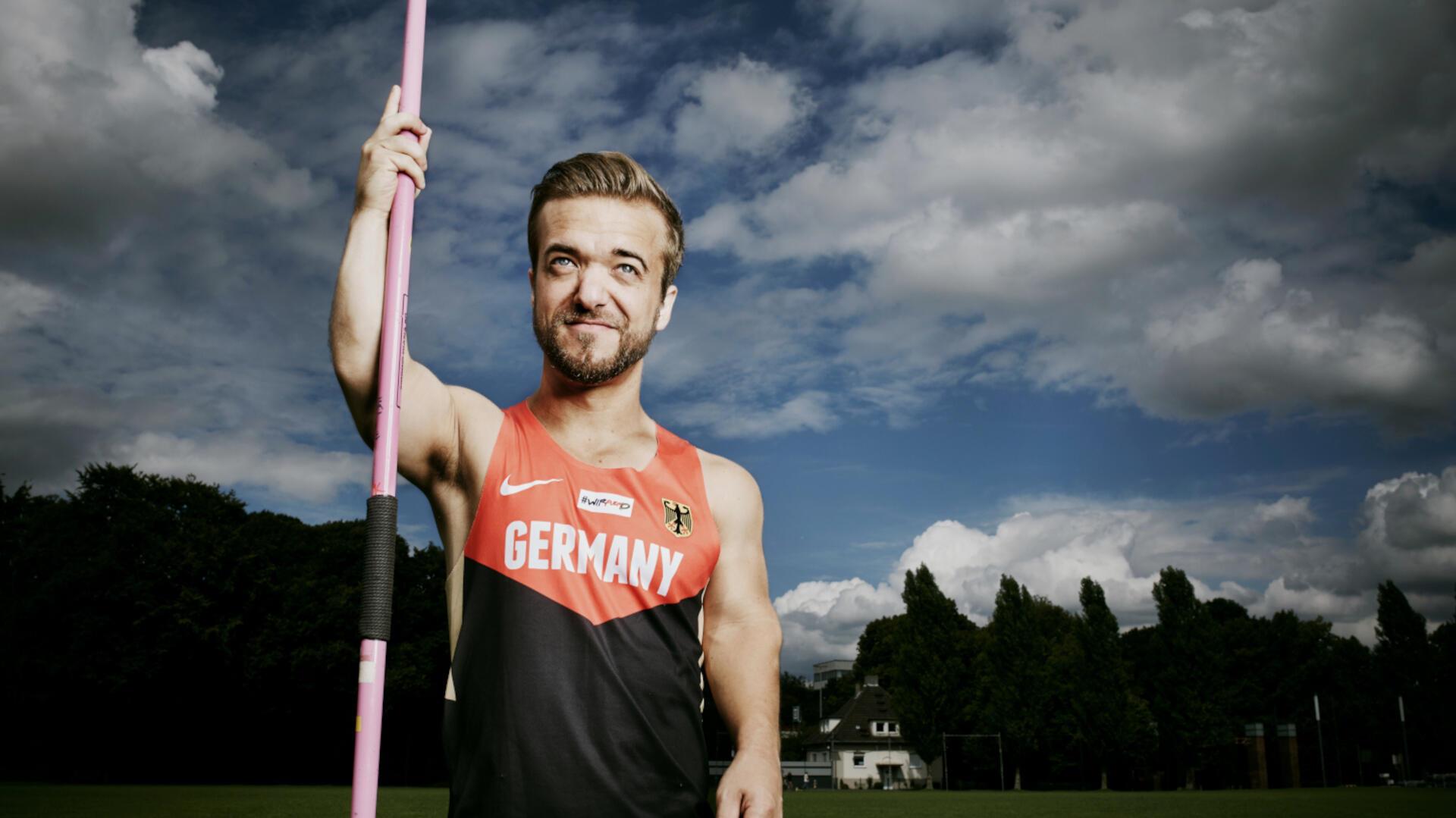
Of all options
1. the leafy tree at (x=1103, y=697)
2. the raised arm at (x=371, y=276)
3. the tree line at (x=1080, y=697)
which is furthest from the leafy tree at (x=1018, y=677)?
the raised arm at (x=371, y=276)

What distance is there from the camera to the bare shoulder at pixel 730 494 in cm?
303

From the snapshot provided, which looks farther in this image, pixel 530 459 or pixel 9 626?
pixel 9 626

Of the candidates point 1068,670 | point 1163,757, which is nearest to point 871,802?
point 1068,670

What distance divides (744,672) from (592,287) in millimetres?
1234

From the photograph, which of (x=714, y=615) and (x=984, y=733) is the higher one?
(x=714, y=615)

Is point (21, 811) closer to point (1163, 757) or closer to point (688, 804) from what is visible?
point (688, 804)

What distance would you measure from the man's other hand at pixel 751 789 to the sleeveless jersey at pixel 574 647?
0.30 ft

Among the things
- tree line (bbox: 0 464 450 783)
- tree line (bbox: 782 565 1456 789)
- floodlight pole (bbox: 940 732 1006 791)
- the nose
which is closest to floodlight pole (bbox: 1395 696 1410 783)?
tree line (bbox: 782 565 1456 789)

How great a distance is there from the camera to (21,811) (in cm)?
1902

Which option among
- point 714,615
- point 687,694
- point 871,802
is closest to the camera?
point 687,694

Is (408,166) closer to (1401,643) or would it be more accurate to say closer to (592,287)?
(592,287)

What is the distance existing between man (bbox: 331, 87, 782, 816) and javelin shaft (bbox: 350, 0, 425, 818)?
0.06m

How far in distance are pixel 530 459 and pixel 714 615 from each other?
0.74 meters

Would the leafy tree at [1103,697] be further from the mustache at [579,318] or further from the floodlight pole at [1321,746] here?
the mustache at [579,318]
